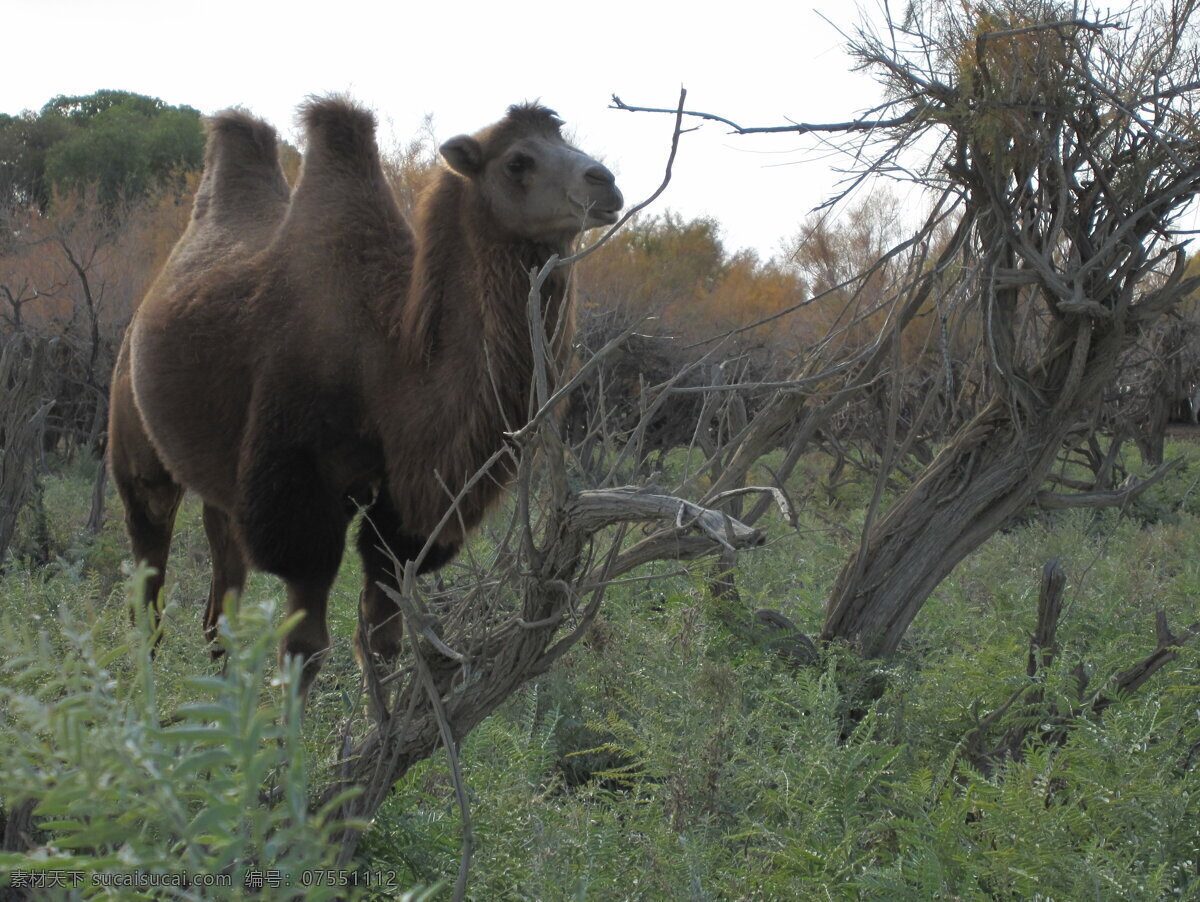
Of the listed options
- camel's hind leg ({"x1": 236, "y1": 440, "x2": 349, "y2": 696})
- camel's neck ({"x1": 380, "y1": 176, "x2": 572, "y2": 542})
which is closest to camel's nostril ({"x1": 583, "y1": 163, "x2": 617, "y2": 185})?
camel's neck ({"x1": 380, "y1": 176, "x2": 572, "y2": 542})

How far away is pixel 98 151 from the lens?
102ft

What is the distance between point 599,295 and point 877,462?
5599mm

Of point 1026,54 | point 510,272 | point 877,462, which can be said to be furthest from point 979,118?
point 877,462

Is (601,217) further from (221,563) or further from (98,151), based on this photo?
(98,151)

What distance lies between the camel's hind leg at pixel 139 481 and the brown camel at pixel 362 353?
0.62 meters

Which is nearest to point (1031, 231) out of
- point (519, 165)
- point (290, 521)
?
point (519, 165)

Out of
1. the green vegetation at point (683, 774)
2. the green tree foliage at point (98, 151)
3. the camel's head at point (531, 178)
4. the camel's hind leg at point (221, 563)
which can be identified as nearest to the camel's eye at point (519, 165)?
the camel's head at point (531, 178)

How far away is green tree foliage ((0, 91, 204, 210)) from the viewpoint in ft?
93.9

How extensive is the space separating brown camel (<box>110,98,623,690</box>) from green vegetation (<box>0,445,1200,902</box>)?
570 millimetres

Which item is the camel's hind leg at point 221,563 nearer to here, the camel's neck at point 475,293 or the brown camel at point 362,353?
the brown camel at point 362,353

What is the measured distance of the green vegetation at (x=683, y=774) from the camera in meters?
0.95

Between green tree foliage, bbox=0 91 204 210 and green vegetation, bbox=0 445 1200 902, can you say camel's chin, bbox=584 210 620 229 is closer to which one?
green vegetation, bbox=0 445 1200 902

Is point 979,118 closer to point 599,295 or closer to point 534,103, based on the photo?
point 534,103

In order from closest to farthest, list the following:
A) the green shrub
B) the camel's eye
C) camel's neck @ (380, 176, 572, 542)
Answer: the green shrub → camel's neck @ (380, 176, 572, 542) → the camel's eye
